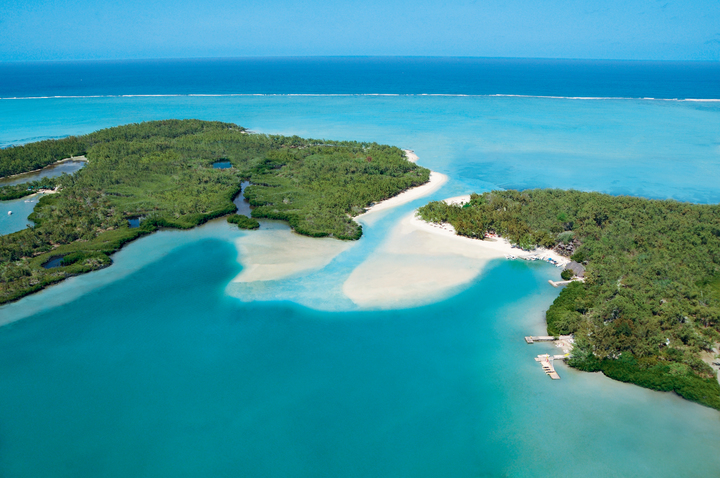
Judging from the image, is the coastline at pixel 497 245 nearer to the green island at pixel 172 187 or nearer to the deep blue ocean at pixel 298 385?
the deep blue ocean at pixel 298 385

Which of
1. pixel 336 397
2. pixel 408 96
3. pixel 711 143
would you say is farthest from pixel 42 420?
pixel 408 96

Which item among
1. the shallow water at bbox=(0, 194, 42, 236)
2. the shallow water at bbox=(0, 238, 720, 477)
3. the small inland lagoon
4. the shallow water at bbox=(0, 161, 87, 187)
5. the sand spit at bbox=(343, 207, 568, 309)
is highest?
the small inland lagoon

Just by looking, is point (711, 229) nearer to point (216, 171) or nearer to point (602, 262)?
point (602, 262)

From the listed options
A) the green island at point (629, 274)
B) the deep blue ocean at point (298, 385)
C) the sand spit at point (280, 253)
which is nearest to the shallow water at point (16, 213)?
the deep blue ocean at point (298, 385)

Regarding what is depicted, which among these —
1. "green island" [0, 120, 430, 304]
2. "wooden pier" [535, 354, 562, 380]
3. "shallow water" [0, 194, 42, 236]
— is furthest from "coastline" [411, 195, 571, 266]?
"shallow water" [0, 194, 42, 236]

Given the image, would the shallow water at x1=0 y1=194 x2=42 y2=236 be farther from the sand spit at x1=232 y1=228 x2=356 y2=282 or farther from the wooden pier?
the wooden pier

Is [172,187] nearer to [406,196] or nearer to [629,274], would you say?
[406,196]

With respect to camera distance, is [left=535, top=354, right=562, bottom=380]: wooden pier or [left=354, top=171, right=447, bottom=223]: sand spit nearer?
[left=535, top=354, right=562, bottom=380]: wooden pier

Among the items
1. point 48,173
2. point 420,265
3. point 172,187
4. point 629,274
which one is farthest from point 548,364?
point 48,173
